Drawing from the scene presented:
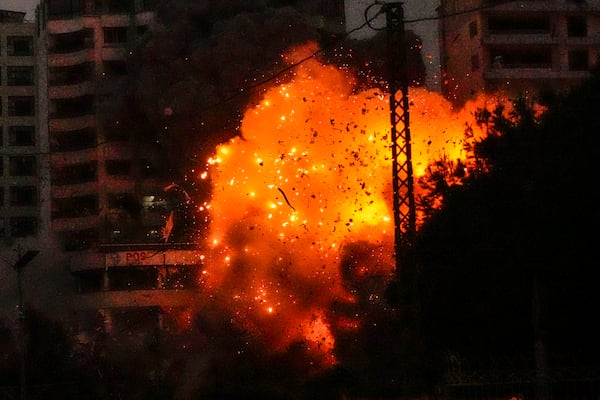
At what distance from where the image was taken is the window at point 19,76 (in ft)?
254

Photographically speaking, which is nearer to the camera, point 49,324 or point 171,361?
point 171,361

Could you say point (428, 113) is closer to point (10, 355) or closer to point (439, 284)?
point (439, 284)

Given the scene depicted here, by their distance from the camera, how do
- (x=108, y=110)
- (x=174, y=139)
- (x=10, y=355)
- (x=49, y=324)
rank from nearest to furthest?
1. (x=10, y=355)
2. (x=49, y=324)
3. (x=174, y=139)
4. (x=108, y=110)

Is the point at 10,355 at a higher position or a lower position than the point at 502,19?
lower

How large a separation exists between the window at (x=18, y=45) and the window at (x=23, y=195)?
909 centimetres

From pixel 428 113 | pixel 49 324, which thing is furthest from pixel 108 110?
pixel 428 113

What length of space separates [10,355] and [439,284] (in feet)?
90.4

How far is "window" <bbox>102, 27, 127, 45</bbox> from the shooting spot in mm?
72750

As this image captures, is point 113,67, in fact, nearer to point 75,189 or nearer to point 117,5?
point 117,5

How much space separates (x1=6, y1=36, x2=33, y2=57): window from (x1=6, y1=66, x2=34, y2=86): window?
0.97m

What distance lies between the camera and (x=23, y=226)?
246 ft

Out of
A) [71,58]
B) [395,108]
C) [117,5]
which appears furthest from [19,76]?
[395,108]

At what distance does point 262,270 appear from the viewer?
37.6 m

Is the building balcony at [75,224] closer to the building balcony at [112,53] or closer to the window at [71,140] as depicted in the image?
the window at [71,140]
